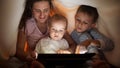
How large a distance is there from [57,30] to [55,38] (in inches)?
3.5

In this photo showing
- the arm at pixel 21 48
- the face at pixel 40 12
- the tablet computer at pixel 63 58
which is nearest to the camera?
the tablet computer at pixel 63 58

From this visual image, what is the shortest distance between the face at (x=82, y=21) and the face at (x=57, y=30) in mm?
161

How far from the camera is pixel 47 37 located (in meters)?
3.21

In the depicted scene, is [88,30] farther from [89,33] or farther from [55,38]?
[55,38]

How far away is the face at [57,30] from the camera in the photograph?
3195 mm

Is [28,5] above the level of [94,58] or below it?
above

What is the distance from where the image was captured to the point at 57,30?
320 centimetres

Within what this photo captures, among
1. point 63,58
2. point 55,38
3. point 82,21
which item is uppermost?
point 82,21

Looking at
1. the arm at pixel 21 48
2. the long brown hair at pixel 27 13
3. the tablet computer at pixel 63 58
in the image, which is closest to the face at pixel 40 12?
the long brown hair at pixel 27 13

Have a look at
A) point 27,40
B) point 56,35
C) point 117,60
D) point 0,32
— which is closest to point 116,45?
point 117,60

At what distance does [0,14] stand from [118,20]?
→ 4.18ft

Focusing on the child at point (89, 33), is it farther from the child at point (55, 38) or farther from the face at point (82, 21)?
the child at point (55, 38)

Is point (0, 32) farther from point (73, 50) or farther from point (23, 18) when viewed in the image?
point (73, 50)

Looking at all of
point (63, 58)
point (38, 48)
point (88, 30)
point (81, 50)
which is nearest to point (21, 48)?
point (38, 48)
